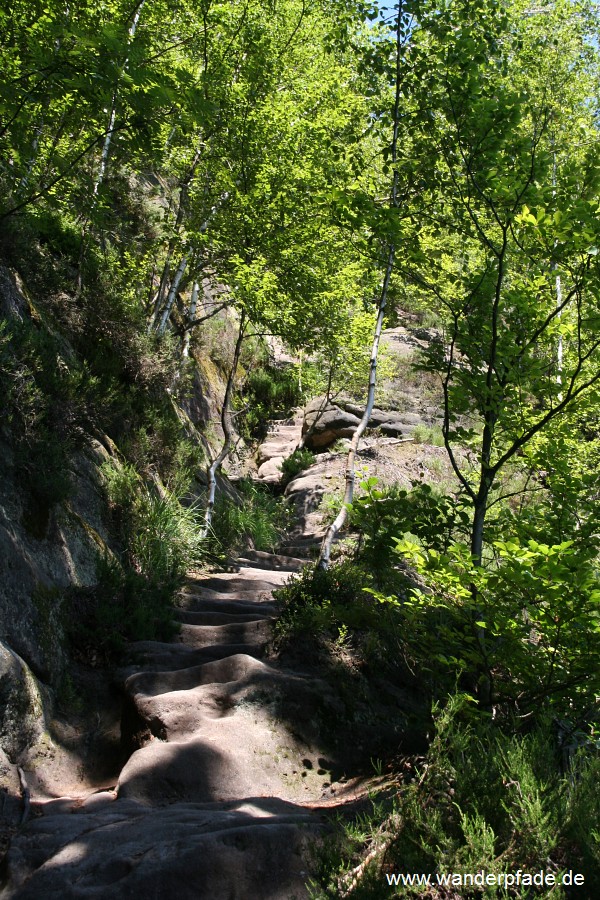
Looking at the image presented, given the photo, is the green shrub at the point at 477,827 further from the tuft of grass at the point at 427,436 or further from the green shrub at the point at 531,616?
the tuft of grass at the point at 427,436

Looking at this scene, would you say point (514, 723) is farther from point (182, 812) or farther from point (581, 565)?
point (182, 812)

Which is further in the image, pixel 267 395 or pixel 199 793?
pixel 267 395

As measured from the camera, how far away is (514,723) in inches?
135

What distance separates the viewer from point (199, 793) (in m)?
3.72

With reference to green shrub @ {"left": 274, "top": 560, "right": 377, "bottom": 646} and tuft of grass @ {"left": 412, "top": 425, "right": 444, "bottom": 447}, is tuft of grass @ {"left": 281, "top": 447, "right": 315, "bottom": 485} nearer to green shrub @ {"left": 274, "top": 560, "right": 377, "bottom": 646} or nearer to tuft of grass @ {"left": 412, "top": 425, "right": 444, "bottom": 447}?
tuft of grass @ {"left": 412, "top": 425, "right": 444, "bottom": 447}

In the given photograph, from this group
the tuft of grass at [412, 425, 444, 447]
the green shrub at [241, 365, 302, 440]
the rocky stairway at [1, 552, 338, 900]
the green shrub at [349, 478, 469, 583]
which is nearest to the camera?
the rocky stairway at [1, 552, 338, 900]

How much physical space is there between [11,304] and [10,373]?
1.84 m

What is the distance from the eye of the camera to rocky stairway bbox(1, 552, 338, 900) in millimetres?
2629

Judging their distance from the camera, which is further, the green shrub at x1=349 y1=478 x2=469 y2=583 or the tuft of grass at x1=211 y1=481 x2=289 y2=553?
the tuft of grass at x1=211 y1=481 x2=289 y2=553

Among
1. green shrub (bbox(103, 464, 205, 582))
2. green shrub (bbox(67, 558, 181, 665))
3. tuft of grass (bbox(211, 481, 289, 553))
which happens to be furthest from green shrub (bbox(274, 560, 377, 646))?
tuft of grass (bbox(211, 481, 289, 553))

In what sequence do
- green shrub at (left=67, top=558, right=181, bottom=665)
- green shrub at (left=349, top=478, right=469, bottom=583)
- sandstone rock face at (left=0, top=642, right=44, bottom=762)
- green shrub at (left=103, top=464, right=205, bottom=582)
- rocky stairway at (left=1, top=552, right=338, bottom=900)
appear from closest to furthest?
rocky stairway at (left=1, top=552, right=338, bottom=900) → sandstone rock face at (left=0, top=642, right=44, bottom=762) → green shrub at (left=349, top=478, right=469, bottom=583) → green shrub at (left=67, top=558, right=181, bottom=665) → green shrub at (left=103, top=464, right=205, bottom=582)

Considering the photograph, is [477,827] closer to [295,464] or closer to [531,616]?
[531,616]

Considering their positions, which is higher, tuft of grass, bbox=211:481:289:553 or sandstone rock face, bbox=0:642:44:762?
tuft of grass, bbox=211:481:289:553

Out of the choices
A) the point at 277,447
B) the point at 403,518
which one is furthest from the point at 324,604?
the point at 277,447
